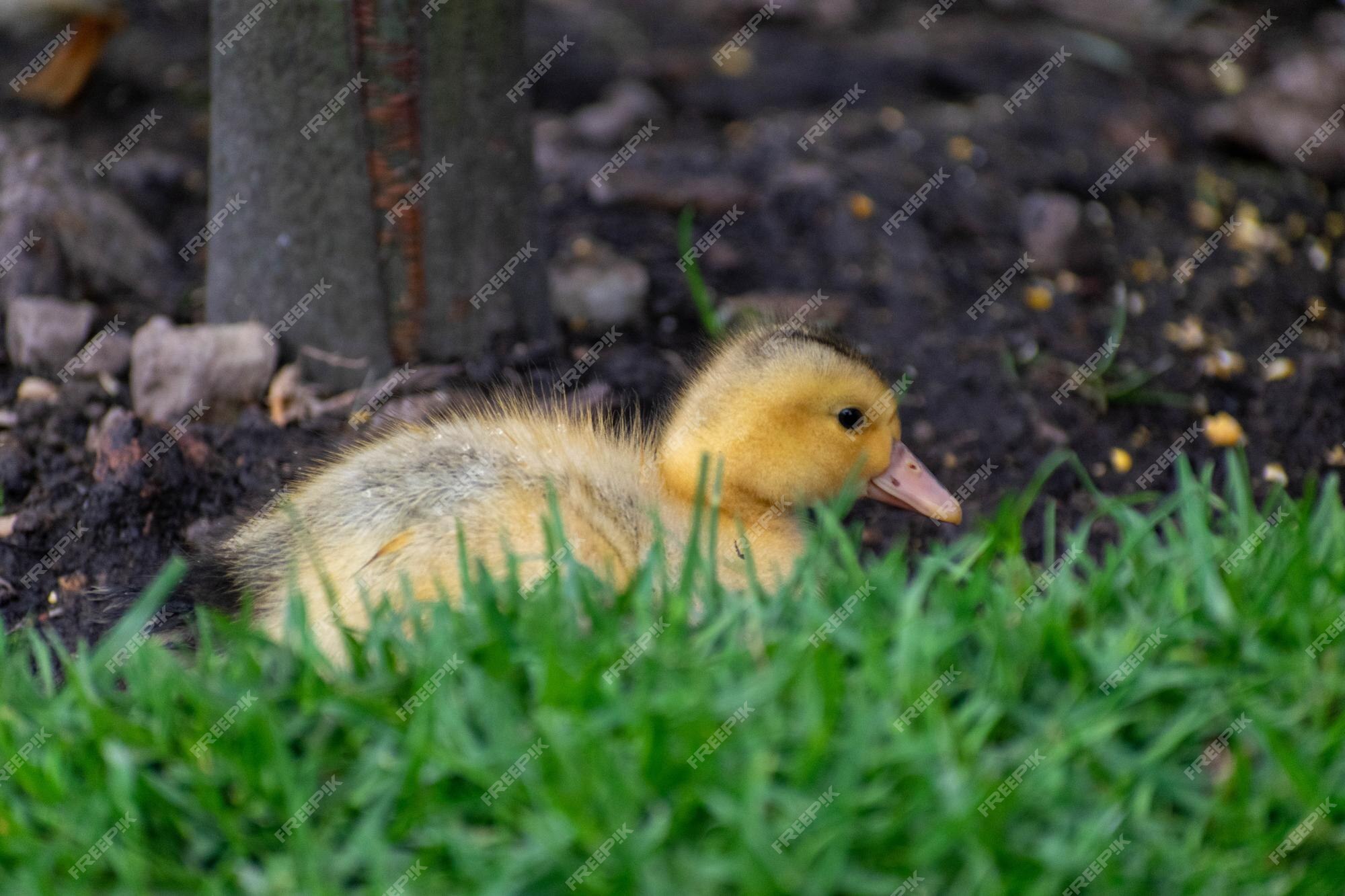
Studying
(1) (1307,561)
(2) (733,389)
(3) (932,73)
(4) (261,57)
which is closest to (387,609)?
(2) (733,389)

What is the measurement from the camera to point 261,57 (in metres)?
4.32

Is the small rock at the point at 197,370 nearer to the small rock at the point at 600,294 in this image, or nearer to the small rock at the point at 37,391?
the small rock at the point at 37,391

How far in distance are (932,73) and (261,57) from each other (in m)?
3.99

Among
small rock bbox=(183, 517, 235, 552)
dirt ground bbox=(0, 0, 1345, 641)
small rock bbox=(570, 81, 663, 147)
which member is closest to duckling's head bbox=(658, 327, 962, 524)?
dirt ground bbox=(0, 0, 1345, 641)

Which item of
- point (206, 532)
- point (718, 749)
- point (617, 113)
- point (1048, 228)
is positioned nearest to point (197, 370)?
point (206, 532)

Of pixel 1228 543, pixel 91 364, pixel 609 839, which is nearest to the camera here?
pixel 609 839

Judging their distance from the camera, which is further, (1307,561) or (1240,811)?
(1307,561)

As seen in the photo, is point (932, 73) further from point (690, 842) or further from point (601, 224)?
point (690, 842)

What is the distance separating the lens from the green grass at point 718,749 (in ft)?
7.90

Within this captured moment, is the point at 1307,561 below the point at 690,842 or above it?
above

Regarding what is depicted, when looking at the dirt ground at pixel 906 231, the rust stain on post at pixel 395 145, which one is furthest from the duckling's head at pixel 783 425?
the rust stain on post at pixel 395 145

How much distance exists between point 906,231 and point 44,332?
307 cm

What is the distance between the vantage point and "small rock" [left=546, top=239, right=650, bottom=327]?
17.3 feet

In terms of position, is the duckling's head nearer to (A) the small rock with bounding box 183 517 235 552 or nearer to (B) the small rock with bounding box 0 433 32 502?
(A) the small rock with bounding box 183 517 235 552
